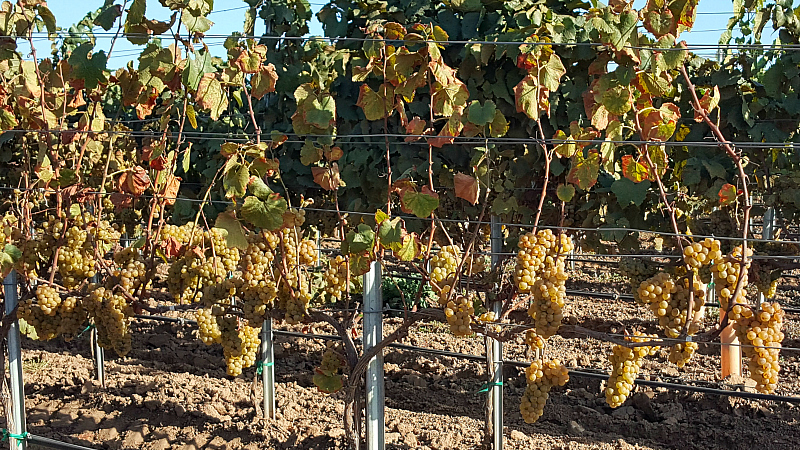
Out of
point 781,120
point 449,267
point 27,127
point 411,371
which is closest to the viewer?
point 449,267

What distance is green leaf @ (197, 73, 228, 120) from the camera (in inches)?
114

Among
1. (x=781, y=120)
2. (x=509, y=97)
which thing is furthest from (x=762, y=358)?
(x=509, y=97)

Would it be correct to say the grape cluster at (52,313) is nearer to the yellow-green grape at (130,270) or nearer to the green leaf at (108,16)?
the yellow-green grape at (130,270)

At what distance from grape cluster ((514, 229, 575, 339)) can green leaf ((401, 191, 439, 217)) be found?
1.23 feet

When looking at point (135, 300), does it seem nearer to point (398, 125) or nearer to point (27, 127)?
point (27, 127)

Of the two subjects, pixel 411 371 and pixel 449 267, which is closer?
pixel 449 267

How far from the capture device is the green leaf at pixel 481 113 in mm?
2805

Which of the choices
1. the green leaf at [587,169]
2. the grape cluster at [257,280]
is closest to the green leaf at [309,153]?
the grape cluster at [257,280]

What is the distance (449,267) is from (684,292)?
92 cm

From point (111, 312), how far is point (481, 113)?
1.96 meters

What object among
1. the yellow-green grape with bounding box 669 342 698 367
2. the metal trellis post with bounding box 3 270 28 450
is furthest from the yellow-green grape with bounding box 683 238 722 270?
the metal trellis post with bounding box 3 270 28 450

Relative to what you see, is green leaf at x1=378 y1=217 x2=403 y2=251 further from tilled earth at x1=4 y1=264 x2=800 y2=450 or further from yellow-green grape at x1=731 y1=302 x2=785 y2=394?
tilled earth at x1=4 y1=264 x2=800 y2=450

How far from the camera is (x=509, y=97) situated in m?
3.68

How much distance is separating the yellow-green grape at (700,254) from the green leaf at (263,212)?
1.48 m
